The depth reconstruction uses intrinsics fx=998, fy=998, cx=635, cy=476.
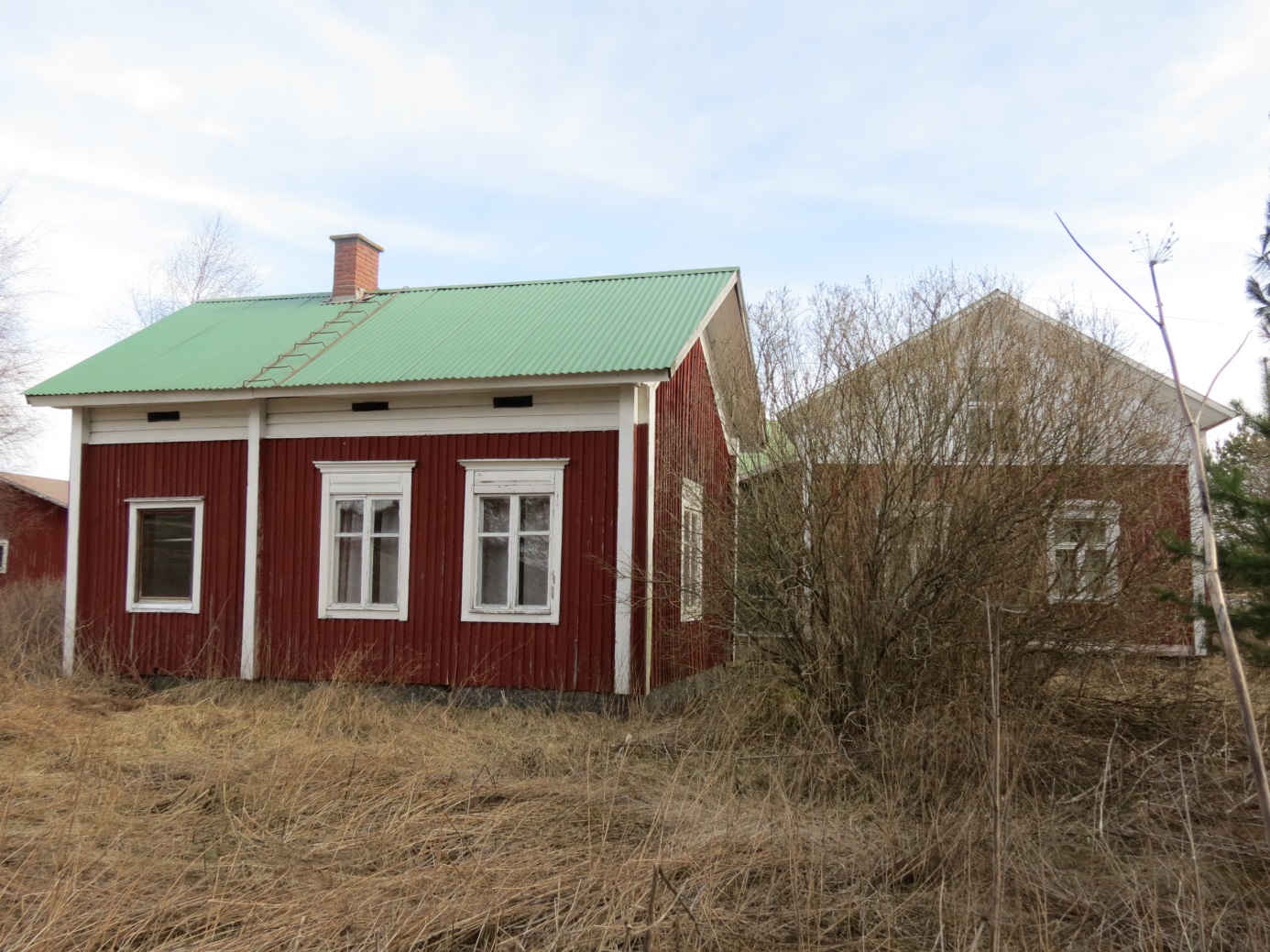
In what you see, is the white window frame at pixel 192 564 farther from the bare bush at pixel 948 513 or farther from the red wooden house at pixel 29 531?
the red wooden house at pixel 29 531

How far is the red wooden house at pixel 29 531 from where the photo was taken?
27984mm

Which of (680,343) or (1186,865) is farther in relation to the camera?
(680,343)

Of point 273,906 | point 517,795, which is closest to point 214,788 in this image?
point 517,795

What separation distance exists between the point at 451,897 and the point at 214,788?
284 centimetres

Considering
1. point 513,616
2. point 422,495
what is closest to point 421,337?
point 422,495

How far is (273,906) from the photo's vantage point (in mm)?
4414

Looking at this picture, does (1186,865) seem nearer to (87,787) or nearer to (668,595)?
(668,595)

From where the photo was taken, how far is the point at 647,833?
5629mm

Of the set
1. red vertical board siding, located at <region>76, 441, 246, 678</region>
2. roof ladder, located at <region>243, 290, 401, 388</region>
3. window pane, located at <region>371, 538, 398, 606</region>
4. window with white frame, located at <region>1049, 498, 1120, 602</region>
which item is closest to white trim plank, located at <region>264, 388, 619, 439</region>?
roof ladder, located at <region>243, 290, 401, 388</region>

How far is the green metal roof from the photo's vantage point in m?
10.6

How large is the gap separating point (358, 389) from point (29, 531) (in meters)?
22.9

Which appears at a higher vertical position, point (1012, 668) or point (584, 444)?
point (584, 444)

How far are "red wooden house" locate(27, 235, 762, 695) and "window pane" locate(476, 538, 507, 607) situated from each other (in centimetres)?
2

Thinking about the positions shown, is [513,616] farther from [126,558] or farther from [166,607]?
[126,558]
